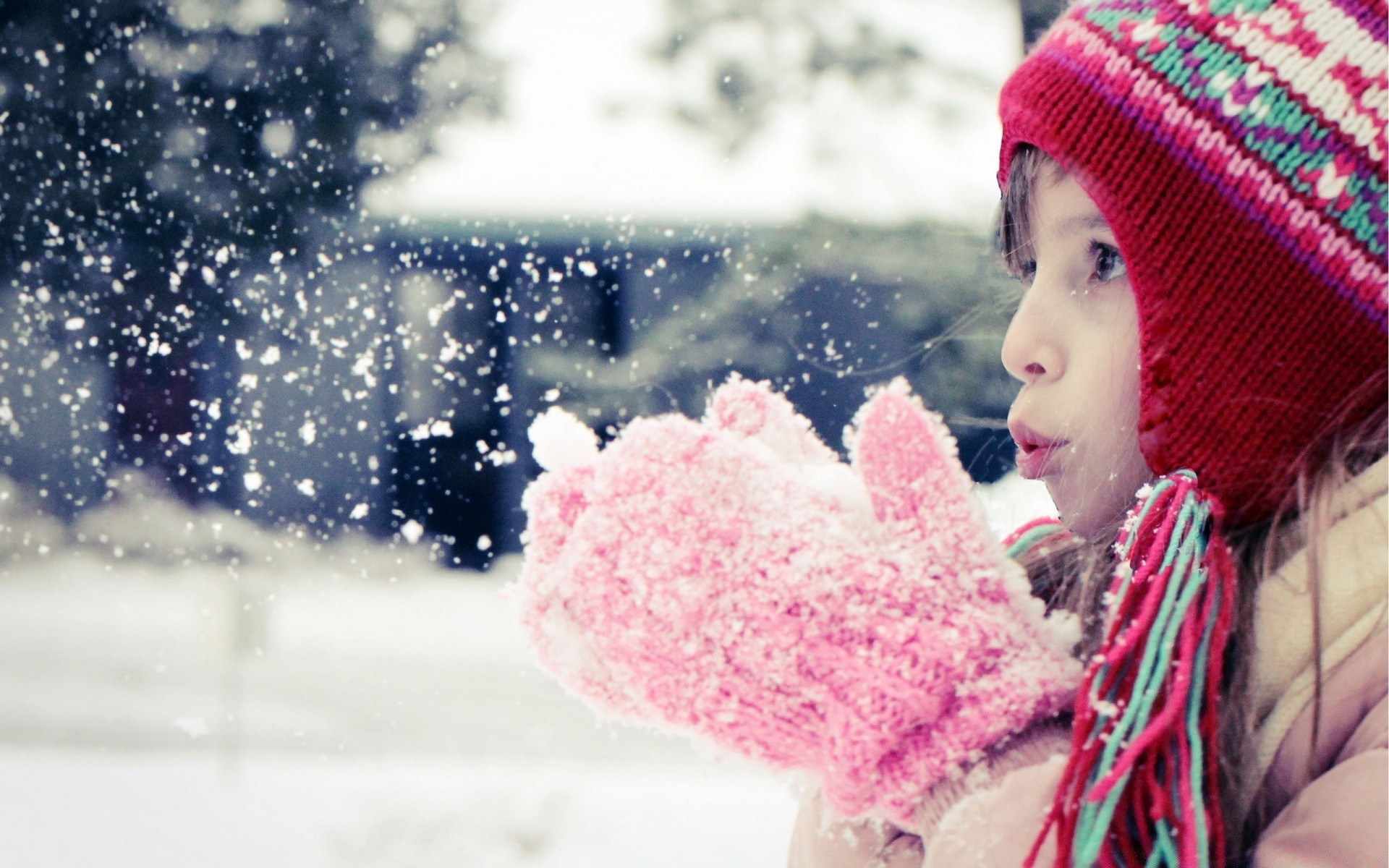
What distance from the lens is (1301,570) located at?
1.19 ft

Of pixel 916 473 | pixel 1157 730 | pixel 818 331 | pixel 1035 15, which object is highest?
pixel 1035 15

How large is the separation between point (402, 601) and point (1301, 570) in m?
0.74

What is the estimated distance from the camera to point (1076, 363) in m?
0.41

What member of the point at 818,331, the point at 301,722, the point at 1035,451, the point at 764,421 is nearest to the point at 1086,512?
the point at 1035,451

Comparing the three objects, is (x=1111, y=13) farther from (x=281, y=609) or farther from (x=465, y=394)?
(x=281, y=609)

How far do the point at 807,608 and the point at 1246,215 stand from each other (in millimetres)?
218

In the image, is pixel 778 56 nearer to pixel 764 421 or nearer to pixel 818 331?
pixel 818 331

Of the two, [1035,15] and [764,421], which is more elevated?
[1035,15]

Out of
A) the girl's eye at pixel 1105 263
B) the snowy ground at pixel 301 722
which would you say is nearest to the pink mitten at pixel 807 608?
the girl's eye at pixel 1105 263

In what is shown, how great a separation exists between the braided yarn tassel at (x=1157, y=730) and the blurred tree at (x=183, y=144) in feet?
2.33

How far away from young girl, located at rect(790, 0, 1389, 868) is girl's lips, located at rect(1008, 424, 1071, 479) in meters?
0.03

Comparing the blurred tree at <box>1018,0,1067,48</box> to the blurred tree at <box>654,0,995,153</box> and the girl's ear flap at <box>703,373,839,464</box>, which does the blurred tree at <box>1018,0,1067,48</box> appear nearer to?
the blurred tree at <box>654,0,995,153</box>

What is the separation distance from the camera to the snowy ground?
876 mm

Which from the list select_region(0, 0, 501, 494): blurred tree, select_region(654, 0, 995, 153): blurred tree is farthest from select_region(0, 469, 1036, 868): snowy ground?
select_region(654, 0, 995, 153): blurred tree
